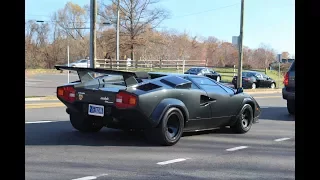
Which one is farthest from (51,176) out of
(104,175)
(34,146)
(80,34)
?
(80,34)

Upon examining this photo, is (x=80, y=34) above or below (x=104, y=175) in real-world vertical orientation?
above

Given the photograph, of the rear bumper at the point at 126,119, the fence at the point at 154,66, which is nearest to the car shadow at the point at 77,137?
the rear bumper at the point at 126,119

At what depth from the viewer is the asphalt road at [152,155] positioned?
512cm

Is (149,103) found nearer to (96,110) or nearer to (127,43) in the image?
(96,110)

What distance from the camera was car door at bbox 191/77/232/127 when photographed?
7.80 metres

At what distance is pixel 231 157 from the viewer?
6.27m

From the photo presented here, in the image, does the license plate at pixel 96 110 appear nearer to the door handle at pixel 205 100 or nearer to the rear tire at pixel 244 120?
the door handle at pixel 205 100

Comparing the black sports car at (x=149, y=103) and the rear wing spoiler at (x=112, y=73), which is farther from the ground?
the rear wing spoiler at (x=112, y=73)

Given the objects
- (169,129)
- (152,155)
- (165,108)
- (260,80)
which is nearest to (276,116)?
(169,129)

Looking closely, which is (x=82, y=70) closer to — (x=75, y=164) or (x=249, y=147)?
(x=75, y=164)

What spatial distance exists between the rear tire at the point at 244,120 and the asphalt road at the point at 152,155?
0.52ft
